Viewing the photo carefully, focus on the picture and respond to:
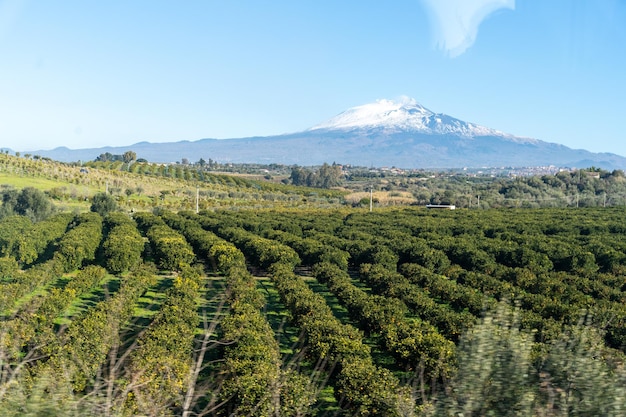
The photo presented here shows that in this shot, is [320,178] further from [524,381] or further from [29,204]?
[524,381]

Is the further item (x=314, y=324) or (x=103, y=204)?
(x=103, y=204)

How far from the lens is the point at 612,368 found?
15.7 feet

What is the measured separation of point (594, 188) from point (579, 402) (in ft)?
389

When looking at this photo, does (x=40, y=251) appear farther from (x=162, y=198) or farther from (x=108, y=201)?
(x=162, y=198)

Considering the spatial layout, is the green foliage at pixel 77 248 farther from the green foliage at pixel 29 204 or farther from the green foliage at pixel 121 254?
the green foliage at pixel 29 204

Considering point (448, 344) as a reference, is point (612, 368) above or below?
above

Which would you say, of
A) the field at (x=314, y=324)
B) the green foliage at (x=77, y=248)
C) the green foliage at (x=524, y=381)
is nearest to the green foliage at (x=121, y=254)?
the field at (x=314, y=324)

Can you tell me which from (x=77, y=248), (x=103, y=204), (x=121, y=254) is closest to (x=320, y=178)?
(x=103, y=204)

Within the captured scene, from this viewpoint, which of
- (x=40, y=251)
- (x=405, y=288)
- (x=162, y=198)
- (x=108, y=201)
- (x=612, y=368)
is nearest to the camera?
(x=612, y=368)

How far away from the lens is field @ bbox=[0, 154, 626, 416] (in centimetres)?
464

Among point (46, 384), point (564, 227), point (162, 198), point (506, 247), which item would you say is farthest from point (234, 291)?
point (162, 198)

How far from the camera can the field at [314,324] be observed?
4637mm

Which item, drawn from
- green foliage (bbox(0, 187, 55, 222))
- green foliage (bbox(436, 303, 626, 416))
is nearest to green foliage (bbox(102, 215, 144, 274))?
green foliage (bbox(0, 187, 55, 222))

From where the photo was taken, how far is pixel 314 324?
57.3 feet
